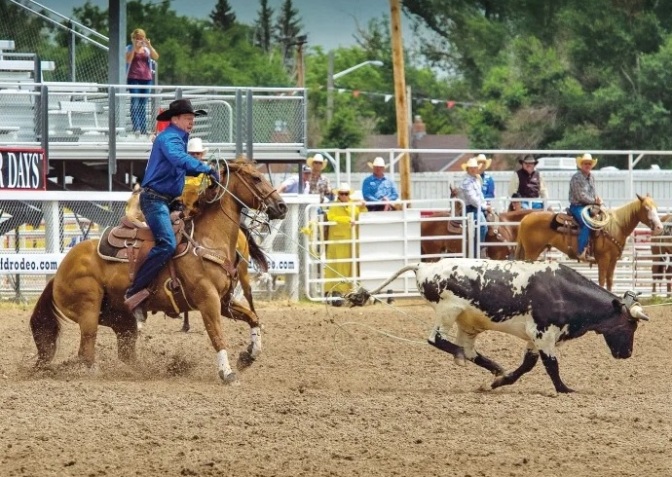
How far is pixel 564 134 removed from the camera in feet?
153

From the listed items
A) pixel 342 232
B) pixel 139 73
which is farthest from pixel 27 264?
pixel 342 232

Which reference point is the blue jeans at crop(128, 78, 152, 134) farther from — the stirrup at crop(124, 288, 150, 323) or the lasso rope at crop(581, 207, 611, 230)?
the stirrup at crop(124, 288, 150, 323)

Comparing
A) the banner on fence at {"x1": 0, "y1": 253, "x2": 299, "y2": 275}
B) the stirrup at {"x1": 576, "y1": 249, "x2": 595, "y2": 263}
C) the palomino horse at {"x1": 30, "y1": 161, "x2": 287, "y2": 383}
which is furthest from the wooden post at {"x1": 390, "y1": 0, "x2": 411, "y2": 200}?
the palomino horse at {"x1": 30, "y1": 161, "x2": 287, "y2": 383}

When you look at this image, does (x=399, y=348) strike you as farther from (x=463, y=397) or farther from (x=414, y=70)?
(x=414, y=70)

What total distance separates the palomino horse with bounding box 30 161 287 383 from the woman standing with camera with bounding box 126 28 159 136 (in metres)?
6.65

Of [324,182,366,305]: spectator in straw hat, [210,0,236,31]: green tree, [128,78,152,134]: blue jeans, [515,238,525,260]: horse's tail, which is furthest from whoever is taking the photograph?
[210,0,236,31]: green tree

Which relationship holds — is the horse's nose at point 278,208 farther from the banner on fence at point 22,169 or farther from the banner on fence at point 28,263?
the banner on fence at point 22,169

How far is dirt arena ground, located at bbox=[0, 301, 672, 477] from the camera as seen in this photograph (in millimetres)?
7438

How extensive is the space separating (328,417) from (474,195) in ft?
33.5

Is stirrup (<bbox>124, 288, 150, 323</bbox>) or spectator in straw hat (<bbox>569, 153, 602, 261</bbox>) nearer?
stirrup (<bbox>124, 288, 150, 323</bbox>)

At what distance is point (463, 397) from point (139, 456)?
2.68 metres

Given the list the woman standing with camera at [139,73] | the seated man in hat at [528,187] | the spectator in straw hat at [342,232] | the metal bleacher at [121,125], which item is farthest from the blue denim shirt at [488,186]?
the woman standing with camera at [139,73]

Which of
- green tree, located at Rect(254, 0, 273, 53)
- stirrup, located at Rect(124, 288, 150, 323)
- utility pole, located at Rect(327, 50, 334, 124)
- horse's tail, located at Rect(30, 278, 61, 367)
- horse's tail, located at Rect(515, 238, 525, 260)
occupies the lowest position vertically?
horse's tail, located at Rect(30, 278, 61, 367)

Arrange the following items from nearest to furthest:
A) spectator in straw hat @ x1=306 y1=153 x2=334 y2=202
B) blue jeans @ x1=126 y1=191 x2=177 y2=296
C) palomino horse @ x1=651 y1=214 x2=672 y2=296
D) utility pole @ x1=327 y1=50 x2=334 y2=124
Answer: blue jeans @ x1=126 y1=191 x2=177 y2=296
spectator in straw hat @ x1=306 y1=153 x2=334 y2=202
palomino horse @ x1=651 y1=214 x2=672 y2=296
utility pole @ x1=327 y1=50 x2=334 y2=124
